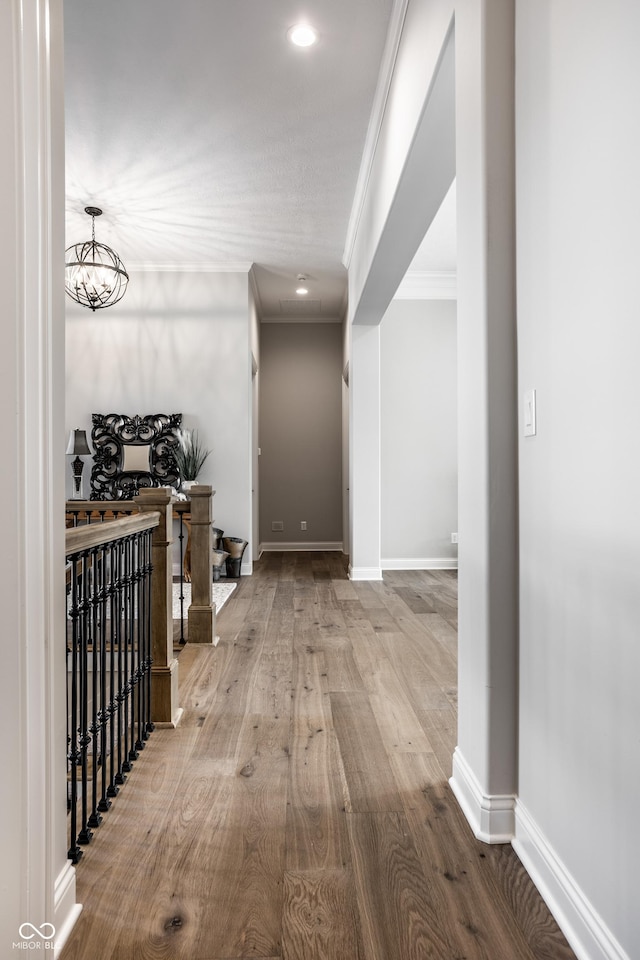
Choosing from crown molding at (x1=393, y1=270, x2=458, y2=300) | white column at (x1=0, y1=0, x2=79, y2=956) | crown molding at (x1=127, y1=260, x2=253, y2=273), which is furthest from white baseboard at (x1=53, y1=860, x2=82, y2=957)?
crown molding at (x1=393, y1=270, x2=458, y2=300)

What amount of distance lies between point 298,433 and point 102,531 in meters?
5.97

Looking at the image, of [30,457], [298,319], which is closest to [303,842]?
[30,457]

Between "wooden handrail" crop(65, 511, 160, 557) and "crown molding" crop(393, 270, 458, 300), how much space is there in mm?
4586

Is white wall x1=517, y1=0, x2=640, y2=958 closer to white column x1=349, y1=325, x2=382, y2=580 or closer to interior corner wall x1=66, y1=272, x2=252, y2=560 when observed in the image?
white column x1=349, y1=325, x2=382, y2=580

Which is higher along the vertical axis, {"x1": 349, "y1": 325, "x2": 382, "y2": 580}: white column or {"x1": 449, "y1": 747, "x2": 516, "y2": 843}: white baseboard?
{"x1": 349, "y1": 325, "x2": 382, "y2": 580}: white column

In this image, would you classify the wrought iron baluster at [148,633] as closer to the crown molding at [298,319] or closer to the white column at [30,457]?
the white column at [30,457]

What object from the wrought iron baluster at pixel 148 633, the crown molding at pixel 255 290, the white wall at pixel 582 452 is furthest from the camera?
the crown molding at pixel 255 290

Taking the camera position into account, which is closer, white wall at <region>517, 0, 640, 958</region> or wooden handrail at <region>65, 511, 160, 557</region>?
white wall at <region>517, 0, 640, 958</region>

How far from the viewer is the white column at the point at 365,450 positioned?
531 cm

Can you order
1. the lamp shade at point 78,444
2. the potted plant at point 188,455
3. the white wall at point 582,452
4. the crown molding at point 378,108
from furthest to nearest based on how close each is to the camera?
1. the potted plant at point 188,455
2. the lamp shade at point 78,444
3. the crown molding at point 378,108
4. the white wall at point 582,452

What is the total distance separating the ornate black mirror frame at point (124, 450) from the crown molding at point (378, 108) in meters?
2.45

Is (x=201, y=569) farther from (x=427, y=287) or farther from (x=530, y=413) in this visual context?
(x=427, y=287)

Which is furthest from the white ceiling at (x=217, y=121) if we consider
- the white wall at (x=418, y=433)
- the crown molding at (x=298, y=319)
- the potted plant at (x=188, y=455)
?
the crown molding at (x=298, y=319)

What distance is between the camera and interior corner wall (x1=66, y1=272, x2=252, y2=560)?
568 centimetres
